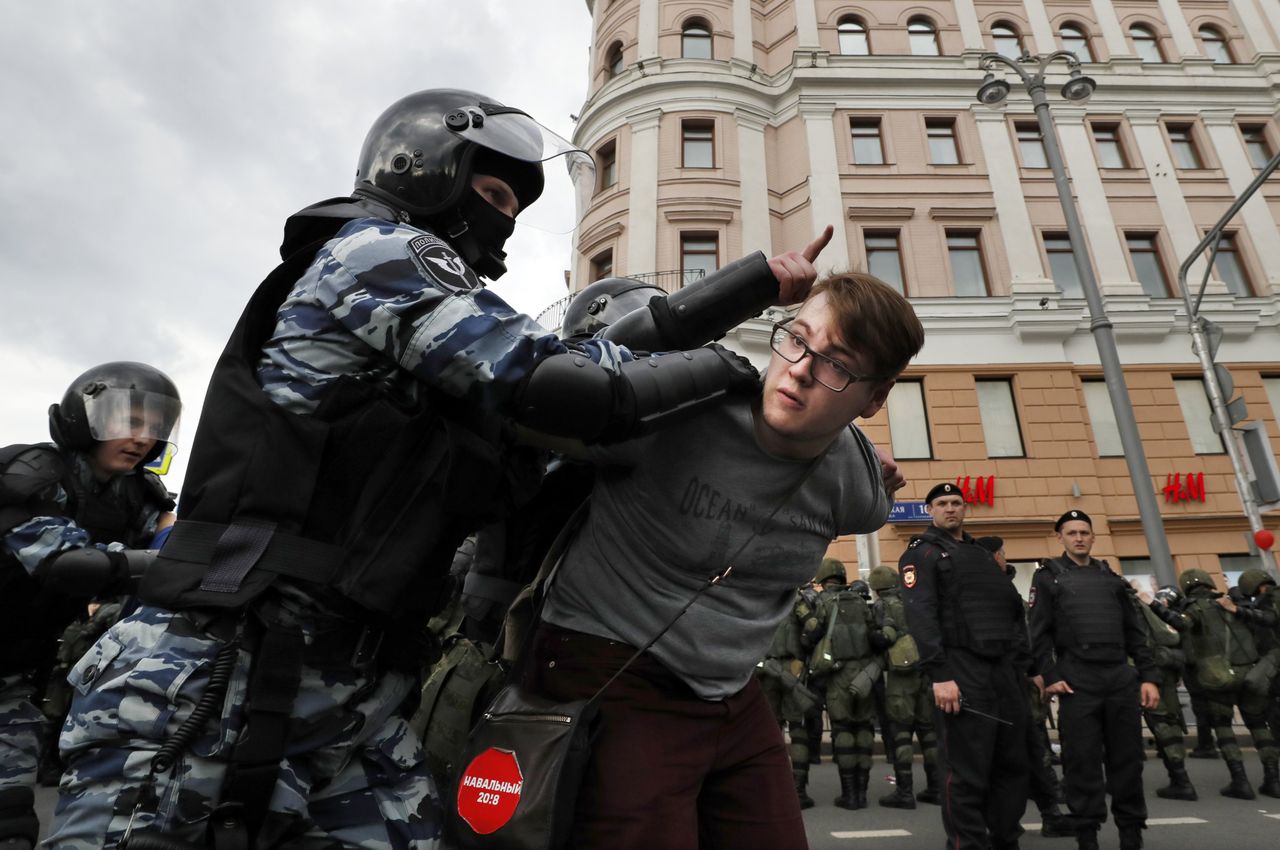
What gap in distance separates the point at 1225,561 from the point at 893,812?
12450 millimetres

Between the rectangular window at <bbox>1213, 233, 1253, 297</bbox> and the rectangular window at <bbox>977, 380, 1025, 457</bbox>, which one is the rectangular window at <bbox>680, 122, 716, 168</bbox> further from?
the rectangular window at <bbox>1213, 233, 1253, 297</bbox>

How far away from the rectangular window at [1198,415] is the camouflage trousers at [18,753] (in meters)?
18.3

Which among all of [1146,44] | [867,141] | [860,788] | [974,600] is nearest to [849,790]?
[860,788]

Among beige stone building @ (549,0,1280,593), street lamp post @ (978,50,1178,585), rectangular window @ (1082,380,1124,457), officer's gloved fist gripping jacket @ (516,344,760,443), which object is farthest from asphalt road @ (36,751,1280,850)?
rectangular window @ (1082,380,1124,457)

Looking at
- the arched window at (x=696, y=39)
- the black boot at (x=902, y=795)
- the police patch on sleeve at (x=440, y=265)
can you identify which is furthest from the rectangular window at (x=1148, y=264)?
the police patch on sleeve at (x=440, y=265)

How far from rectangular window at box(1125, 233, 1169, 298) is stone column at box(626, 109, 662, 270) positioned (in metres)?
10.5

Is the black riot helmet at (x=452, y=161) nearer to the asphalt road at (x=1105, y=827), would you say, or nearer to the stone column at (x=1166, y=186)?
the asphalt road at (x=1105, y=827)

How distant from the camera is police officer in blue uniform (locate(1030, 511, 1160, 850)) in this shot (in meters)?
4.66

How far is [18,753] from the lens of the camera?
9.46 feet

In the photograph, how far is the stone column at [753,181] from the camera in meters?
16.5

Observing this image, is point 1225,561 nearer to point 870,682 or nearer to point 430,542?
point 870,682

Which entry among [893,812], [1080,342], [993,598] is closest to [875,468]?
[993,598]

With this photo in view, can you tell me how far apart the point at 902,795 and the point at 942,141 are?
15.8 metres

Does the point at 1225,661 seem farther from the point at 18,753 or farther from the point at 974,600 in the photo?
the point at 18,753
